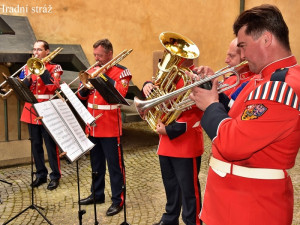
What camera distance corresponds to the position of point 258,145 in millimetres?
1527

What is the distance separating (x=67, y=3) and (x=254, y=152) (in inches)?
277

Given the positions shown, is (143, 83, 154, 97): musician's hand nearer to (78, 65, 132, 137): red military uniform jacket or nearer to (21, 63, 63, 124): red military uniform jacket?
(78, 65, 132, 137): red military uniform jacket

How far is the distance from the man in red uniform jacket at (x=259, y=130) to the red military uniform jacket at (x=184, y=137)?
44.4 inches

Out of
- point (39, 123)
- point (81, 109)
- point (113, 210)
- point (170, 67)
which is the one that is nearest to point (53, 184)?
point (39, 123)

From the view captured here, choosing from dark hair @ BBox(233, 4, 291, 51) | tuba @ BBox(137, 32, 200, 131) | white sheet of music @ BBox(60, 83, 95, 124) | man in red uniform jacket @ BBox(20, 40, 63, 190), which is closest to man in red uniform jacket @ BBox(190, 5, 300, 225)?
dark hair @ BBox(233, 4, 291, 51)

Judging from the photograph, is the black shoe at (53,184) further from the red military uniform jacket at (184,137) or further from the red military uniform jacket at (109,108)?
the red military uniform jacket at (184,137)

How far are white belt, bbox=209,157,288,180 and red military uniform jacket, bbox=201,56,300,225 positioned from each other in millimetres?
21

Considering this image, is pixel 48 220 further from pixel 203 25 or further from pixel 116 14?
pixel 203 25

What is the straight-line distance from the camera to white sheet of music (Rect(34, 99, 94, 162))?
279 cm

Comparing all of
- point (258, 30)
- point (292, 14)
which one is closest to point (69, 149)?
point (258, 30)

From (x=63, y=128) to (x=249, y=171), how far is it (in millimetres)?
1733

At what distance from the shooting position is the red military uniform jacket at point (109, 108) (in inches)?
156

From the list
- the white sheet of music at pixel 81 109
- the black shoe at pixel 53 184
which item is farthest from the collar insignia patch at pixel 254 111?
the black shoe at pixel 53 184

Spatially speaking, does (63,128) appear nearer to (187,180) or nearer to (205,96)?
(187,180)
